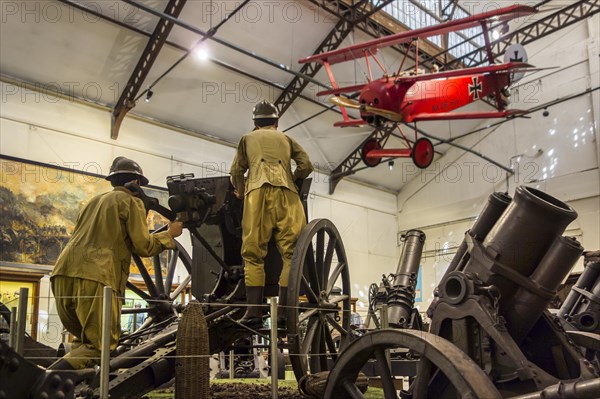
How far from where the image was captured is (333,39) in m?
14.2

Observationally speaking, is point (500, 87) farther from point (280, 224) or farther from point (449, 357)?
point (449, 357)

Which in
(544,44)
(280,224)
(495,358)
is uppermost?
(544,44)

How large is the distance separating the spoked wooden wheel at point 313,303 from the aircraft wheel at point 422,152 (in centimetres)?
834

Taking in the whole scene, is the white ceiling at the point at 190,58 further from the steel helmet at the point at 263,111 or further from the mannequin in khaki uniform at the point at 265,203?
the mannequin in khaki uniform at the point at 265,203

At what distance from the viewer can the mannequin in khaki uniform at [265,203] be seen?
13.7ft

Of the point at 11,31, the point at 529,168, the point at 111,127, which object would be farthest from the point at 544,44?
the point at 11,31

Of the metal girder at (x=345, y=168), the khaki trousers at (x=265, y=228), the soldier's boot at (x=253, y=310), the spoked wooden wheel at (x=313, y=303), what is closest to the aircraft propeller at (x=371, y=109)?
the metal girder at (x=345, y=168)

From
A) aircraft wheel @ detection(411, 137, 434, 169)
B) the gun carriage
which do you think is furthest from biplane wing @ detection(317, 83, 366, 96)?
the gun carriage

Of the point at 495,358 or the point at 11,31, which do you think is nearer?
the point at 495,358

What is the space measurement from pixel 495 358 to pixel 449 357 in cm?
48

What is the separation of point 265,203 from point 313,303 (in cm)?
85

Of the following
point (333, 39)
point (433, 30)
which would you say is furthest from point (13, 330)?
point (333, 39)

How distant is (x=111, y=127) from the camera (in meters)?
13.5

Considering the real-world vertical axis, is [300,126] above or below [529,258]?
above
